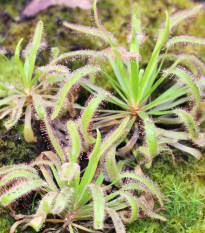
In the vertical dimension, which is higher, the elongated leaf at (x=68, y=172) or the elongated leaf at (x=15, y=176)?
the elongated leaf at (x=68, y=172)

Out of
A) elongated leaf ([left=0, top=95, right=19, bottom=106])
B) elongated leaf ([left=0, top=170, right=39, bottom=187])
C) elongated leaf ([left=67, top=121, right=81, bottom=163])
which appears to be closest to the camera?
elongated leaf ([left=0, top=170, right=39, bottom=187])

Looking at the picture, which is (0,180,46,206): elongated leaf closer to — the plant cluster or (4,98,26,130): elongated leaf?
the plant cluster

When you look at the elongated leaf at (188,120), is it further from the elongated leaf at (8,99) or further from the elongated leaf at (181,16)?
the elongated leaf at (8,99)

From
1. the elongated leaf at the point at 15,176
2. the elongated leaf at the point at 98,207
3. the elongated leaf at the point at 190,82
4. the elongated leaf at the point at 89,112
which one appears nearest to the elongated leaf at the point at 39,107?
the elongated leaf at the point at 89,112

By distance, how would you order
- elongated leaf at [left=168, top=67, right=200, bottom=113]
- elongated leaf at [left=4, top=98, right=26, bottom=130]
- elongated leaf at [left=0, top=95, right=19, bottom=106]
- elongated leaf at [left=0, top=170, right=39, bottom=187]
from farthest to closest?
elongated leaf at [left=0, top=95, right=19, bottom=106]
elongated leaf at [left=4, top=98, right=26, bottom=130]
elongated leaf at [left=168, top=67, right=200, bottom=113]
elongated leaf at [left=0, top=170, right=39, bottom=187]

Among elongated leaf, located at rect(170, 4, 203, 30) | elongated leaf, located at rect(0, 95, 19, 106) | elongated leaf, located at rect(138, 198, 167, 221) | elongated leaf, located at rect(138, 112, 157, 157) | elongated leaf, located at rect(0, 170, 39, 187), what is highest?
elongated leaf, located at rect(170, 4, 203, 30)

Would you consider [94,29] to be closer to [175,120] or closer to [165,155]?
[175,120]

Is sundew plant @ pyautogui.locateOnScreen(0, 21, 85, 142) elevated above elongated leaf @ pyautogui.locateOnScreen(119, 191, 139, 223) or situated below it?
above

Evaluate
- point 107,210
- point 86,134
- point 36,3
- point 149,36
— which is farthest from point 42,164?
point 36,3

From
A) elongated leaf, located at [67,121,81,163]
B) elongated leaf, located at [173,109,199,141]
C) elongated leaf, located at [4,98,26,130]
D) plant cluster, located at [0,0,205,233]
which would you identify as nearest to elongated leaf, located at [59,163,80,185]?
plant cluster, located at [0,0,205,233]
